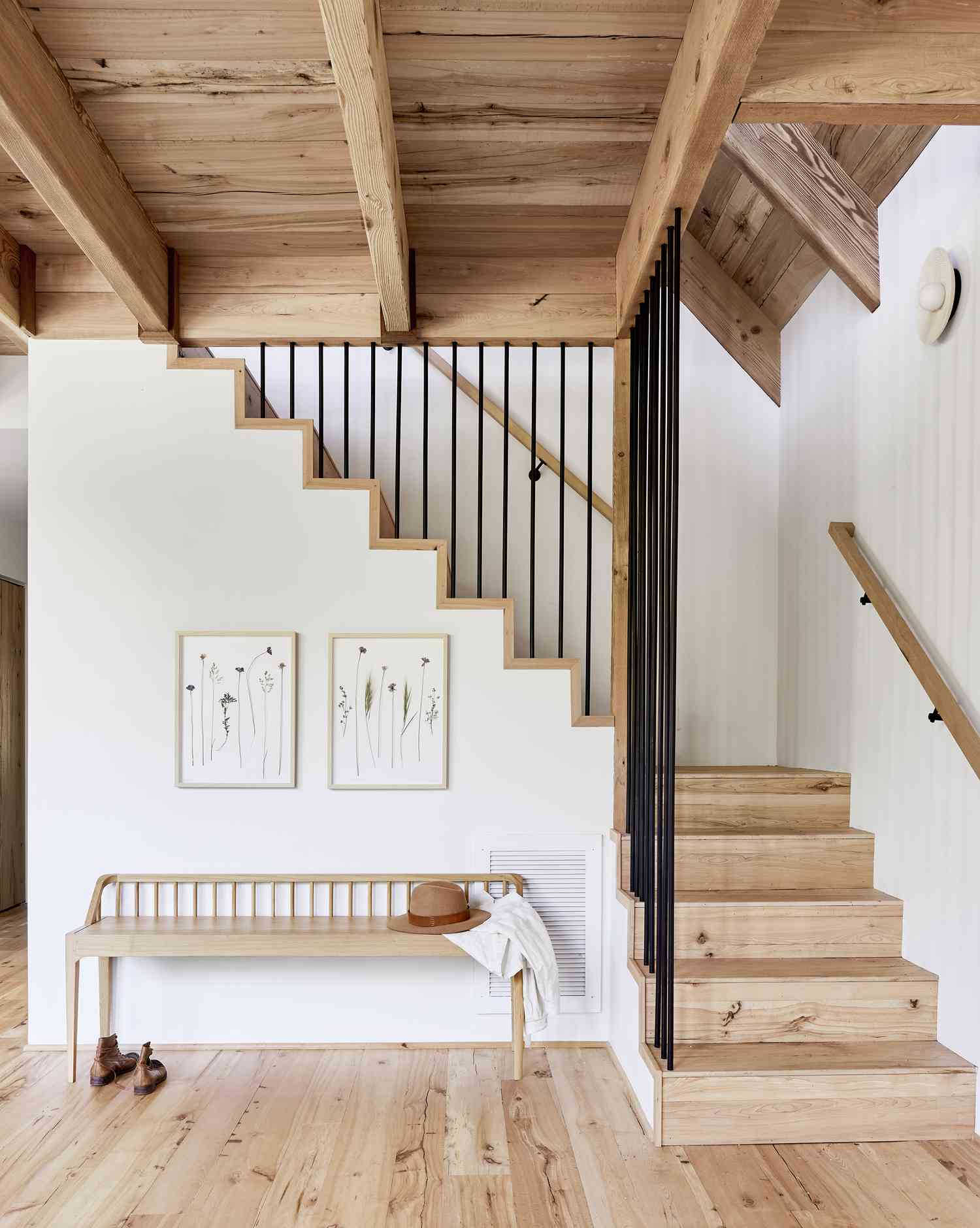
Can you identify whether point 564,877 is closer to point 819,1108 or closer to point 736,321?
point 819,1108

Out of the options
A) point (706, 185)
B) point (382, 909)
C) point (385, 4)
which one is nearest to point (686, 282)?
point (706, 185)

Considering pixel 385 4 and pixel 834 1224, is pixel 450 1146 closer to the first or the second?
pixel 834 1224

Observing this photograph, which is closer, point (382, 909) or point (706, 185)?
point (382, 909)

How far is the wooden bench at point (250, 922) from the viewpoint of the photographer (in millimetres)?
3361

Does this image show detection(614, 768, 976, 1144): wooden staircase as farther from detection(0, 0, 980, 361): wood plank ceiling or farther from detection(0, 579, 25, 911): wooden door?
detection(0, 579, 25, 911): wooden door

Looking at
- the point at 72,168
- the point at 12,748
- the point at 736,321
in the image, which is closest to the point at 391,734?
the point at 72,168

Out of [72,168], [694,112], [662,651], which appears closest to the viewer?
[694,112]

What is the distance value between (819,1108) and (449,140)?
10.0ft

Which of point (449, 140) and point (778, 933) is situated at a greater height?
point (449, 140)

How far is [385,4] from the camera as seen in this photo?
7.67 ft

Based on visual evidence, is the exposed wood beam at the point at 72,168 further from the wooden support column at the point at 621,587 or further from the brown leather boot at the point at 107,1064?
the brown leather boot at the point at 107,1064

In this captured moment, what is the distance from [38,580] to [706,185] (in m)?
3.33

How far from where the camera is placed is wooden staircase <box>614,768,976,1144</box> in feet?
9.24

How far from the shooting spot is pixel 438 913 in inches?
135
